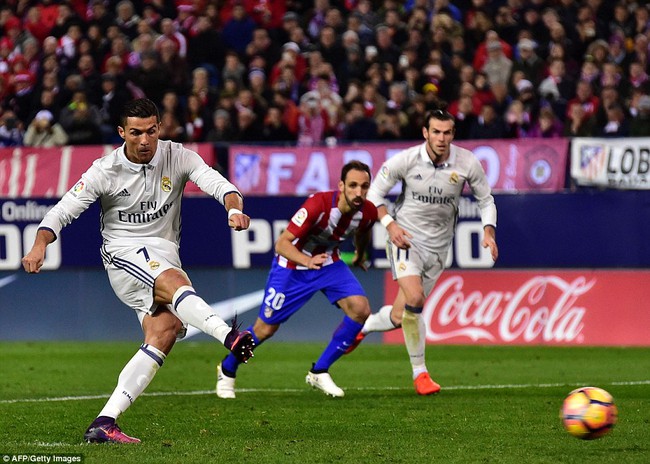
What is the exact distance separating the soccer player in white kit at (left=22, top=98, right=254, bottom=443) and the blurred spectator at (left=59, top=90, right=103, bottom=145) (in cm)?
1003

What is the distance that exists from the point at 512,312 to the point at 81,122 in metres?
6.73

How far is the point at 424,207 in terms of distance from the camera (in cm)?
1137

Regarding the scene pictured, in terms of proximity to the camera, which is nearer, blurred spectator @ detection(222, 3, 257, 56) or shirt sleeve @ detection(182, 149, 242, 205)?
shirt sleeve @ detection(182, 149, 242, 205)

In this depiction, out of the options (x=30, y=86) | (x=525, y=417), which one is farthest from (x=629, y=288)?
(x=30, y=86)

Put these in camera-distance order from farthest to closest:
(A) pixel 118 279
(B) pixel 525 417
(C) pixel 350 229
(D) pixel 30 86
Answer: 1. (D) pixel 30 86
2. (C) pixel 350 229
3. (B) pixel 525 417
4. (A) pixel 118 279

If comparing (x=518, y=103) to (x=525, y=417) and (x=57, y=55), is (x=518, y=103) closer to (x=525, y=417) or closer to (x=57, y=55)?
(x=57, y=55)

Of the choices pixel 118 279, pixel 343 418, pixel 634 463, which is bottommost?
pixel 343 418

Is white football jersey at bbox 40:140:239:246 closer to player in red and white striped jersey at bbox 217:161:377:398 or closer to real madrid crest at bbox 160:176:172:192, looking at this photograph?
real madrid crest at bbox 160:176:172:192

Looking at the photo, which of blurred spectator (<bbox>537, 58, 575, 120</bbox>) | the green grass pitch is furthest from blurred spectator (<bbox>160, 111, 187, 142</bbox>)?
blurred spectator (<bbox>537, 58, 575, 120</bbox>)

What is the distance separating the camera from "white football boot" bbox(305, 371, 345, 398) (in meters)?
10.6

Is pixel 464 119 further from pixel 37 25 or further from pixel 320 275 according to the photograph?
pixel 37 25

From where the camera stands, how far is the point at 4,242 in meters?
16.7

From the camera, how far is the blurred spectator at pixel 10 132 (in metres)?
18.8

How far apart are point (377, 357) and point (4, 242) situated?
5343 mm
